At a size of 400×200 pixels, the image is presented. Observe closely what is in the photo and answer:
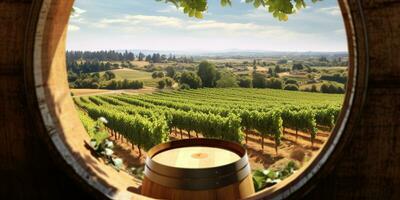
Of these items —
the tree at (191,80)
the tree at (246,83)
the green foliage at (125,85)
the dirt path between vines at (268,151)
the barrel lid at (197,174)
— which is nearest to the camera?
the barrel lid at (197,174)

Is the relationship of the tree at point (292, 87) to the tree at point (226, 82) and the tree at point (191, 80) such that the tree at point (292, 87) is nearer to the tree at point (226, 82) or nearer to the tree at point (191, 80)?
the tree at point (226, 82)

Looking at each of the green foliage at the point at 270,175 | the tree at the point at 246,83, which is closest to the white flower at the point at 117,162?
the green foliage at the point at 270,175

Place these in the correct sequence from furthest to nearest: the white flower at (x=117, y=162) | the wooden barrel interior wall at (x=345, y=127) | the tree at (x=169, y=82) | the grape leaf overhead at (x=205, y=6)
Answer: the tree at (x=169, y=82) < the grape leaf overhead at (x=205, y=6) < the white flower at (x=117, y=162) < the wooden barrel interior wall at (x=345, y=127)

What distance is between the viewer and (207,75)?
106 meters

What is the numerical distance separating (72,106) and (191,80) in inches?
3862

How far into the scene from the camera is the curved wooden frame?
1.32 meters

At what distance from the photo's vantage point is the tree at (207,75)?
102050 mm

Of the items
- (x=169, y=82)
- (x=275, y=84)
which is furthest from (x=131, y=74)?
(x=275, y=84)

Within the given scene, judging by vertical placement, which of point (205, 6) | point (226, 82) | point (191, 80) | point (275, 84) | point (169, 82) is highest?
point (205, 6)

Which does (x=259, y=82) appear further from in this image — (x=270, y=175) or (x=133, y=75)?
(x=270, y=175)

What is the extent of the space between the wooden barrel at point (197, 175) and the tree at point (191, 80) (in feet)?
314

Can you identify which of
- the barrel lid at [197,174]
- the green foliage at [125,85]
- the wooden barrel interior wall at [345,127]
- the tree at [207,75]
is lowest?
the green foliage at [125,85]

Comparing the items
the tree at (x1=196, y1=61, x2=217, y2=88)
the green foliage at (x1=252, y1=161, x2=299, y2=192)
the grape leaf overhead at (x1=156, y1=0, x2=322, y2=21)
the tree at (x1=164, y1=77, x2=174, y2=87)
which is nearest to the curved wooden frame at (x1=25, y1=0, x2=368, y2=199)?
the green foliage at (x1=252, y1=161, x2=299, y2=192)

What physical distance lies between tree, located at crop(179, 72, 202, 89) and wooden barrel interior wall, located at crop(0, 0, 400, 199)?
96.0 metres
